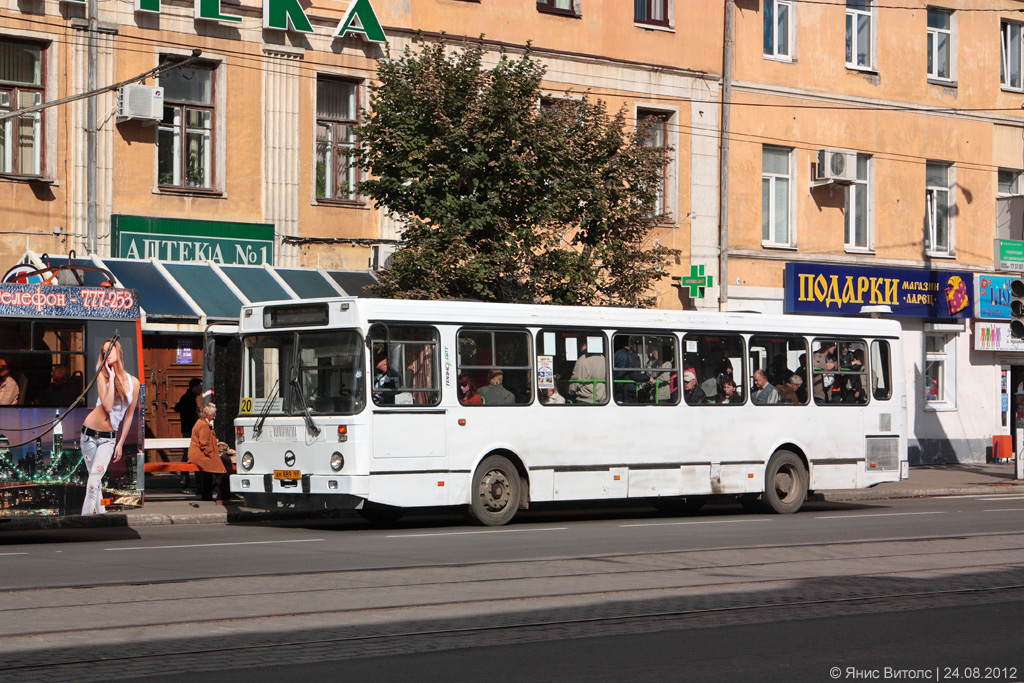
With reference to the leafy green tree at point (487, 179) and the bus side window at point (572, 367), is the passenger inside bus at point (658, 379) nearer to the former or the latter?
the bus side window at point (572, 367)

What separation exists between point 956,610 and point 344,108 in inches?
679

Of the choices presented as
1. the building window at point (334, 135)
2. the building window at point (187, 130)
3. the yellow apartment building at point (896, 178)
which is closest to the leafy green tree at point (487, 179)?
the building window at point (334, 135)

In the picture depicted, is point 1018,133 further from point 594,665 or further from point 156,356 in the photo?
point 594,665

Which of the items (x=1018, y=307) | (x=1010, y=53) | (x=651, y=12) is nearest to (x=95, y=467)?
(x=651, y=12)

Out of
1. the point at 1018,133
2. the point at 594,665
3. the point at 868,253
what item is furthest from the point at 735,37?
the point at 594,665

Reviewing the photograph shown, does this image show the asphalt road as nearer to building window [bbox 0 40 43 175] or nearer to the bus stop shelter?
the bus stop shelter

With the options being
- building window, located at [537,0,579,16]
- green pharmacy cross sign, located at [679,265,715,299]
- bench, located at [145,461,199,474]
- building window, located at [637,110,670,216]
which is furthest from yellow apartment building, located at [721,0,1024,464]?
bench, located at [145,461,199,474]

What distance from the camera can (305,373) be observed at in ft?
54.0

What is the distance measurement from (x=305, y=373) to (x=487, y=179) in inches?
230

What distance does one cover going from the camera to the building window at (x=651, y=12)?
94.9ft

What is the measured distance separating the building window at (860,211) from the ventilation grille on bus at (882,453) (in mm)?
11725

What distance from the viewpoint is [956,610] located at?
33.4ft

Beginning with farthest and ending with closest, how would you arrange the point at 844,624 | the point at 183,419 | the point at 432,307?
the point at 183,419
the point at 432,307
the point at 844,624

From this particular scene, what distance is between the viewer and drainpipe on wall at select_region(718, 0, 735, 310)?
29.7m
